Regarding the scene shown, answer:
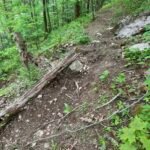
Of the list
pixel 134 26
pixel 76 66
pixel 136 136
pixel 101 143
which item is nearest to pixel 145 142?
pixel 136 136

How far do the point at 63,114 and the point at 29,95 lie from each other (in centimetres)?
110

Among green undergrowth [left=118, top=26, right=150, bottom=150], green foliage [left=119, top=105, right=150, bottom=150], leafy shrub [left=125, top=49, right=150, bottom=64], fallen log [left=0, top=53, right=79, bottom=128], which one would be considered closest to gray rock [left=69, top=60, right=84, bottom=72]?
fallen log [left=0, top=53, right=79, bottom=128]

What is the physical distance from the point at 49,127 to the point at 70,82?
1.54 metres

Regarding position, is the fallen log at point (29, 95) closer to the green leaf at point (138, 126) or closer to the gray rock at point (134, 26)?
the green leaf at point (138, 126)

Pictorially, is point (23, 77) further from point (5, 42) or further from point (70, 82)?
point (5, 42)

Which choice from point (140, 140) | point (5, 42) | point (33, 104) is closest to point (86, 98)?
point (33, 104)

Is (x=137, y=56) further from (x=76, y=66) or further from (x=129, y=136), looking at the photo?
(x=129, y=136)

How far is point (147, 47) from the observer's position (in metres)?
6.12

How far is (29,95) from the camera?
544cm

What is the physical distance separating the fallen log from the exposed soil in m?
0.11

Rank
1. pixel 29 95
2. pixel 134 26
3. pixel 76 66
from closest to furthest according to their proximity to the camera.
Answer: pixel 29 95 → pixel 76 66 → pixel 134 26

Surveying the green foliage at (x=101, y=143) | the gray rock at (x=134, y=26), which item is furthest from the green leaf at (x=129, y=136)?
the gray rock at (x=134, y=26)

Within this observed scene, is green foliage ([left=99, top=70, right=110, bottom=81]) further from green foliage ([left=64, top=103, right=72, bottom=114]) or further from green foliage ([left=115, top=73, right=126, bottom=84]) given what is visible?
green foliage ([left=64, top=103, right=72, bottom=114])

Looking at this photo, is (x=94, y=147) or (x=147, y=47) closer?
(x=94, y=147)
